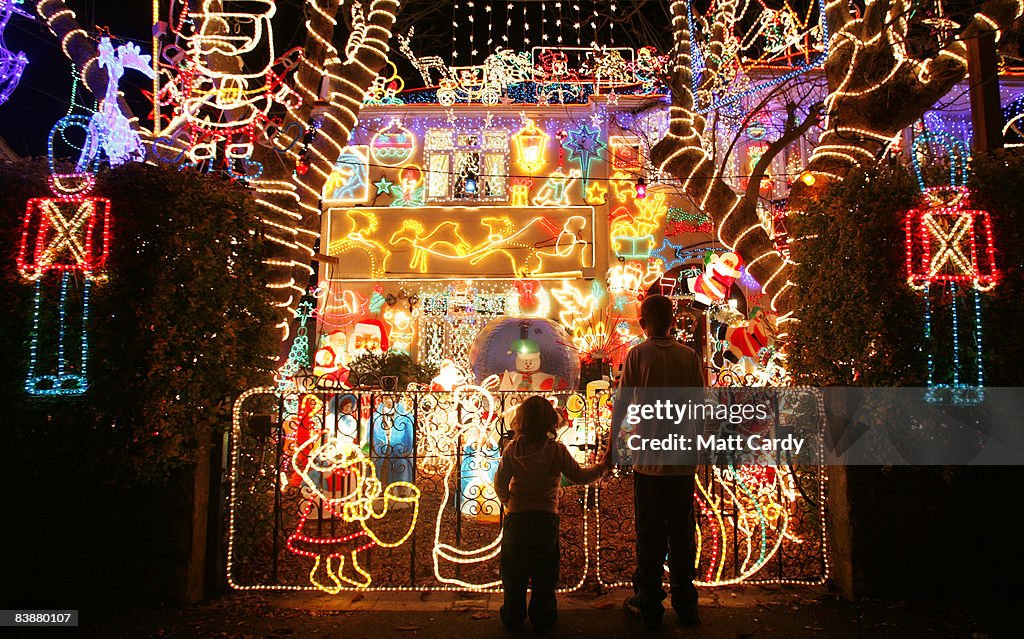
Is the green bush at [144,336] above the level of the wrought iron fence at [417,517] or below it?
above

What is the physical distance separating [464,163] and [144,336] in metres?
9.71

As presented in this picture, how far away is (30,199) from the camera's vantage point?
4.05 m

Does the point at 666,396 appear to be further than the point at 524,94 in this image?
No

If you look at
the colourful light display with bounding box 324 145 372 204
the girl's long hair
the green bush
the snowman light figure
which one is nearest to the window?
the colourful light display with bounding box 324 145 372 204

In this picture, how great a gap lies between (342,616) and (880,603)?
364 cm

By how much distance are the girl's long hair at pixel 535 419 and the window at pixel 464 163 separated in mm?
9641

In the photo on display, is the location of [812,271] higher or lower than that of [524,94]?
lower

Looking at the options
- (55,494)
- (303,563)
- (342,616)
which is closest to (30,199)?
(55,494)

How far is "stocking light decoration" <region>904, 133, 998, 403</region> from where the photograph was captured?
12.5 ft

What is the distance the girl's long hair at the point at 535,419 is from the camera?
3543mm

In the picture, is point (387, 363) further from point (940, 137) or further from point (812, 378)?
point (940, 137)

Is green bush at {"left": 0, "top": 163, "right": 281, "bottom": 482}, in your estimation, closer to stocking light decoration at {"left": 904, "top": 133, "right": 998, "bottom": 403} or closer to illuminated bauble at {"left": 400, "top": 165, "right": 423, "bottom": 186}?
stocking light decoration at {"left": 904, "top": 133, "right": 998, "bottom": 403}

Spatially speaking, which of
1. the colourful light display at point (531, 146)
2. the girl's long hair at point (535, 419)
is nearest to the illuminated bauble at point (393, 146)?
the colourful light display at point (531, 146)

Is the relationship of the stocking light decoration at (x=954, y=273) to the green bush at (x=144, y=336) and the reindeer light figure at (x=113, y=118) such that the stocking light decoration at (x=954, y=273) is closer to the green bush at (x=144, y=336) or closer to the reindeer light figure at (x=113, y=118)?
the green bush at (x=144, y=336)
